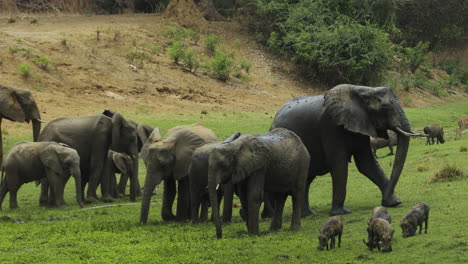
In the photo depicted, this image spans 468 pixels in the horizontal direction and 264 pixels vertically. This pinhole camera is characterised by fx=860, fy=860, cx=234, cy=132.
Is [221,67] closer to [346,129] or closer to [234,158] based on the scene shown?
[346,129]

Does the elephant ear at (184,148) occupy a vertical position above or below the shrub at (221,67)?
above

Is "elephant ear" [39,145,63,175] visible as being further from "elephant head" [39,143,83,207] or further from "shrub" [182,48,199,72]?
"shrub" [182,48,199,72]

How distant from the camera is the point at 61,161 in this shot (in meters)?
18.6

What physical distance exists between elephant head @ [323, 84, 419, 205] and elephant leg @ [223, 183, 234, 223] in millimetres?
2769

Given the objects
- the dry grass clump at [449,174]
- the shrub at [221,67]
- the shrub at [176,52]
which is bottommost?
the shrub at [221,67]

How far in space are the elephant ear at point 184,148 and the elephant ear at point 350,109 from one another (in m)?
2.62

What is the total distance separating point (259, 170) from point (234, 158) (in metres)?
0.56

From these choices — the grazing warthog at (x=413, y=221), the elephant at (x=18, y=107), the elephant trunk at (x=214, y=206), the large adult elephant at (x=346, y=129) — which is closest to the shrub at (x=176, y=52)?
the elephant at (x=18, y=107)

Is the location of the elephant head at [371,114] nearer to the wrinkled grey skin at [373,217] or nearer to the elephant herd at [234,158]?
the elephant herd at [234,158]

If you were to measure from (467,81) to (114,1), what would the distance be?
78.3 feet

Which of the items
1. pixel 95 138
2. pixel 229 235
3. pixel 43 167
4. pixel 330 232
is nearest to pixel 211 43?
pixel 95 138

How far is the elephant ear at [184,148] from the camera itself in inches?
644

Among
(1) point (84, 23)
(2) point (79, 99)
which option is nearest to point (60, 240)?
(2) point (79, 99)

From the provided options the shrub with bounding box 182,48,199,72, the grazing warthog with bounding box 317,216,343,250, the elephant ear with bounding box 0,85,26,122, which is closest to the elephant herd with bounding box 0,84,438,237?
the grazing warthog with bounding box 317,216,343,250
